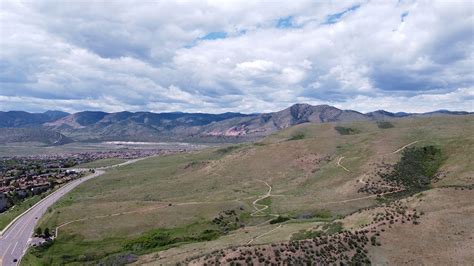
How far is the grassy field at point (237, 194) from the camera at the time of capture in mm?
86250

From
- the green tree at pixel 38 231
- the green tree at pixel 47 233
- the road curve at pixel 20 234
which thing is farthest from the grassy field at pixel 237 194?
the road curve at pixel 20 234

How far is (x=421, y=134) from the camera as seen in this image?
539 ft

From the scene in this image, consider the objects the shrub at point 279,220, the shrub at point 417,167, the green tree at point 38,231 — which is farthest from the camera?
the shrub at point 417,167

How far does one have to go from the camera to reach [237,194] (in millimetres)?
133250

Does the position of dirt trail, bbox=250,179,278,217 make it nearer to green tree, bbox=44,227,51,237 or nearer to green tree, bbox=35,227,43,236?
green tree, bbox=44,227,51,237

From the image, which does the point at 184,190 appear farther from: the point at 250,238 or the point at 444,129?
the point at 444,129

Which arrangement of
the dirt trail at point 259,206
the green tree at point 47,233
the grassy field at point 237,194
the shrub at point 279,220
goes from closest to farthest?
the grassy field at point 237,194, the shrub at point 279,220, the green tree at point 47,233, the dirt trail at point 259,206

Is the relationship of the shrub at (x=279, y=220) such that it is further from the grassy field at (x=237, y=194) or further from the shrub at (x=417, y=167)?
the shrub at (x=417, y=167)

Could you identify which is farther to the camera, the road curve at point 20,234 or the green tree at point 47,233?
the green tree at point 47,233

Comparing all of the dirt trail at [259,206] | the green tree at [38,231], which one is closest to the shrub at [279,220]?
the dirt trail at [259,206]

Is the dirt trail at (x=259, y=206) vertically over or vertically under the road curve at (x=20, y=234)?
over

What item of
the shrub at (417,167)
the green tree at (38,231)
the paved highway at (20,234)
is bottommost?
the paved highway at (20,234)

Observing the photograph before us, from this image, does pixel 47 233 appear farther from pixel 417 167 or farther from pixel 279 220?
pixel 417 167

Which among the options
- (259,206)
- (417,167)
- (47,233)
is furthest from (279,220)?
(417,167)
